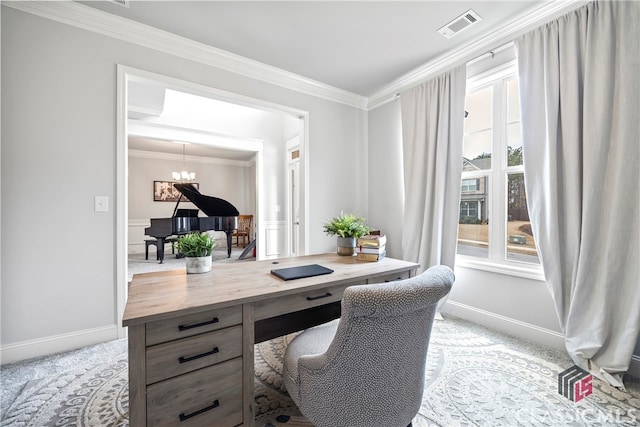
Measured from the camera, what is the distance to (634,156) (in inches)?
64.9

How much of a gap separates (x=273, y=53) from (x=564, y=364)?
3632mm

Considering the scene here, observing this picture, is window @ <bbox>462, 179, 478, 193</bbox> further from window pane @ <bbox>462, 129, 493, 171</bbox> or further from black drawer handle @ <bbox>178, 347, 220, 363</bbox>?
black drawer handle @ <bbox>178, 347, 220, 363</bbox>

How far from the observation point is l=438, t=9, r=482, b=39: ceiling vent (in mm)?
2172

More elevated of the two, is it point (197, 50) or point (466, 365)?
point (197, 50)

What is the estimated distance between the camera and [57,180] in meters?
2.07

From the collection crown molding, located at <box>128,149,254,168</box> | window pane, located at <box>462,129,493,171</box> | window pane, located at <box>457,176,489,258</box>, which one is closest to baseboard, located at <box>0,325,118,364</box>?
window pane, located at <box>457,176,489,258</box>

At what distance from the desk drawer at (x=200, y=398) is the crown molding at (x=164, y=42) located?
9.14ft

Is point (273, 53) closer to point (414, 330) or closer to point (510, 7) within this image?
point (510, 7)

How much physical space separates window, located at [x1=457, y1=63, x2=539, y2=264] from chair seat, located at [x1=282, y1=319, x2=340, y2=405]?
6.61 feet

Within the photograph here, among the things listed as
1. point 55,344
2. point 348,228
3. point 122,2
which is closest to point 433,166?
point 348,228

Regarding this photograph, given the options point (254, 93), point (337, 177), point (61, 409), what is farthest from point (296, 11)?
point (61, 409)

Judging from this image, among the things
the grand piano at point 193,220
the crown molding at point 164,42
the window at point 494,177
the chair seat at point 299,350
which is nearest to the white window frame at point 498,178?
the window at point 494,177

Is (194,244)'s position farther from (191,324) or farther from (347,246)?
(347,246)

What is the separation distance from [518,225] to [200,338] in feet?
8.80
